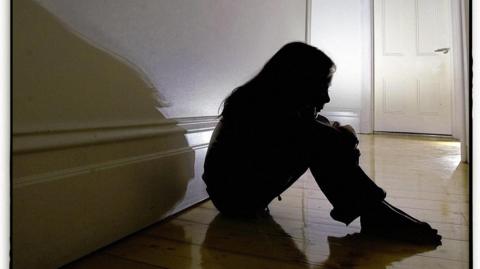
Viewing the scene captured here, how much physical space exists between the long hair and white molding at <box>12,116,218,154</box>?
0.16 m

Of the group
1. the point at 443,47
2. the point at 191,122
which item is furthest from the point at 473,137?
the point at 443,47

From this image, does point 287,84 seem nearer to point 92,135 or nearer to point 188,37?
point 188,37

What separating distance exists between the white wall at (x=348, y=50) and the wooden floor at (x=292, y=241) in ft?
7.47

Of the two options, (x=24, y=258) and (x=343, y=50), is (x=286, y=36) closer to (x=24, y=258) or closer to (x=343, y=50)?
(x=24, y=258)

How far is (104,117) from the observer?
668mm

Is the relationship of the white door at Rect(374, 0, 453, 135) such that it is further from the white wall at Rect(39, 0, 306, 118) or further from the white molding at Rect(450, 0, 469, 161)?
the white wall at Rect(39, 0, 306, 118)

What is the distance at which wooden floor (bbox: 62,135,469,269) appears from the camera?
2.09 ft

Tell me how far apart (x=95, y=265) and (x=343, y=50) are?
3.17 meters

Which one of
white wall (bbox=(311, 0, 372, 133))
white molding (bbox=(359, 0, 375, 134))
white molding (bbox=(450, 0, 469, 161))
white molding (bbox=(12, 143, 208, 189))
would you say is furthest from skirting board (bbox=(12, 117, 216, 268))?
white molding (bbox=(359, 0, 375, 134))

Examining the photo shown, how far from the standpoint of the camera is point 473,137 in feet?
1.28

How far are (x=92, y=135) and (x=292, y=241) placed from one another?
45 cm

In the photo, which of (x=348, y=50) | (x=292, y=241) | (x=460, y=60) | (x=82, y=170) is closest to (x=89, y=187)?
(x=82, y=170)

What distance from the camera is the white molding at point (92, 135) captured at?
515 mm

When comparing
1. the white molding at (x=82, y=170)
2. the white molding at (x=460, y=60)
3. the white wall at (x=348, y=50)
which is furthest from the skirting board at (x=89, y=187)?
the white wall at (x=348, y=50)
